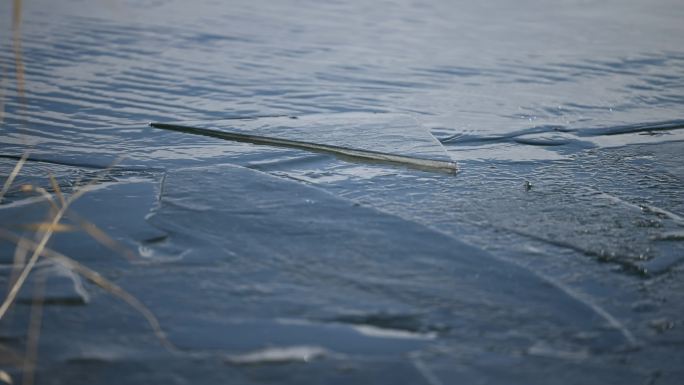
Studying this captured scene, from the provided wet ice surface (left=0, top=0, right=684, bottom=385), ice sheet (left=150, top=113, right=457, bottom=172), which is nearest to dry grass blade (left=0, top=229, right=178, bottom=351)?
wet ice surface (left=0, top=0, right=684, bottom=385)

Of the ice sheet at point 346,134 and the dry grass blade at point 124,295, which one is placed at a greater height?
the ice sheet at point 346,134

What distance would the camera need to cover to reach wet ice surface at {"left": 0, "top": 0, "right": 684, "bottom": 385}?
65.7 inches

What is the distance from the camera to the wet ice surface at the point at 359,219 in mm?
1669

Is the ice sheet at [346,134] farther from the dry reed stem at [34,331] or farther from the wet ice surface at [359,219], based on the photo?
the dry reed stem at [34,331]

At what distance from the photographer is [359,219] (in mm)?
2393

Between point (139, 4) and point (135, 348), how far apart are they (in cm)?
601

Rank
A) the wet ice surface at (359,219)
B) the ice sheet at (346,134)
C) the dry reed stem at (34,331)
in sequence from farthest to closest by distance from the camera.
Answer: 1. the ice sheet at (346,134)
2. the wet ice surface at (359,219)
3. the dry reed stem at (34,331)

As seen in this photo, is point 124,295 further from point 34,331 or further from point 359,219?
point 359,219

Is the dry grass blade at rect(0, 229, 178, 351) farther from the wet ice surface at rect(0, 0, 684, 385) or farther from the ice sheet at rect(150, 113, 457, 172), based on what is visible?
the ice sheet at rect(150, 113, 457, 172)

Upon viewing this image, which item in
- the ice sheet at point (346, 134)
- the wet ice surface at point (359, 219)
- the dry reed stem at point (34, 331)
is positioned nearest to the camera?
the dry reed stem at point (34, 331)

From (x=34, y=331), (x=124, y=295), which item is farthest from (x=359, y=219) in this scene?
(x=34, y=331)

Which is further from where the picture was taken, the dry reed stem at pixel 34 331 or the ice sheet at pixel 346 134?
the ice sheet at pixel 346 134

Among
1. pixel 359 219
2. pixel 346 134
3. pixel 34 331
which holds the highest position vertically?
pixel 346 134

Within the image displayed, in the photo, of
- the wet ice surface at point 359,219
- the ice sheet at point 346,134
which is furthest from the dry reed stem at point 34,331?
the ice sheet at point 346,134
